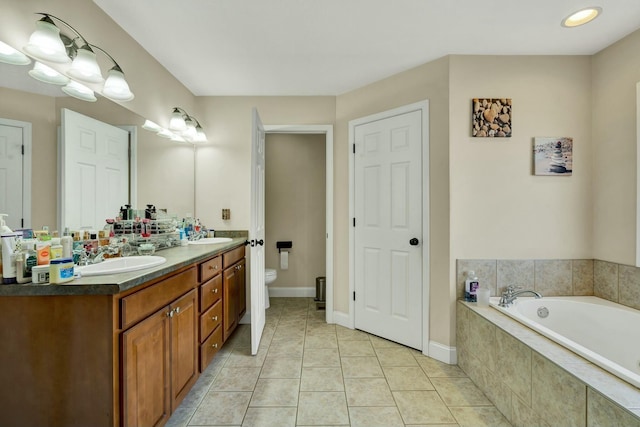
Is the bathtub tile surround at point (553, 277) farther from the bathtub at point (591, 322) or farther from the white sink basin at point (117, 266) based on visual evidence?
the white sink basin at point (117, 266)

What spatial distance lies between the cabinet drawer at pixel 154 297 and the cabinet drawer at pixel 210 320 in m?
0.29

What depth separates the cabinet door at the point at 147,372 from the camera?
3.84ft

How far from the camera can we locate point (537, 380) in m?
1.43

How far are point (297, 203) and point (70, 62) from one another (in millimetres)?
2775

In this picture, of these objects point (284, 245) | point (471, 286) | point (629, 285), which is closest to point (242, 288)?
point (284, 245)

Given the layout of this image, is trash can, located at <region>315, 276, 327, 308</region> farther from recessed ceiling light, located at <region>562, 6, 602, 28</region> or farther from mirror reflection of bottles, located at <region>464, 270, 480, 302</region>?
recessed ceiling light, located at <region>562, 6, 602, 28</region>

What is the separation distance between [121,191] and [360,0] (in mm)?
1964

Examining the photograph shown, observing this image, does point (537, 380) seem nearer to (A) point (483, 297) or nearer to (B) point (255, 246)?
(A) point (483, 297)

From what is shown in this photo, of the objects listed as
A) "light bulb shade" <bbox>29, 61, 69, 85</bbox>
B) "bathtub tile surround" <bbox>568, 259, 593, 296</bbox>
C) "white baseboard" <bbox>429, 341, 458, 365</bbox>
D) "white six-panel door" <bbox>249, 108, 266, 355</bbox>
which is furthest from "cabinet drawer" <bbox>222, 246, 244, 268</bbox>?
"bathtub tile surround" <bbox>568, 259, 593, 296</bbox>

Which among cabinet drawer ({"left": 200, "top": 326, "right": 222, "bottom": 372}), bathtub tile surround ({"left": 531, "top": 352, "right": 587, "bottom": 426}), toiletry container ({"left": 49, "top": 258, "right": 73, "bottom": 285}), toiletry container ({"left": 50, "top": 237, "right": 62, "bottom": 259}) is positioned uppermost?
toiletry container ({"left": 50, "top": 237, "right": 62, "bottom": 259})

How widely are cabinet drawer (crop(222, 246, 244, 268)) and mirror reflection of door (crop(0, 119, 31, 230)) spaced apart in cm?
121

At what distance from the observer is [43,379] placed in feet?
3.67

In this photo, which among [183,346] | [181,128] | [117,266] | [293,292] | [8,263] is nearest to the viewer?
[8,263]

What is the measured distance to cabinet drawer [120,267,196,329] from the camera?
1179 mm
